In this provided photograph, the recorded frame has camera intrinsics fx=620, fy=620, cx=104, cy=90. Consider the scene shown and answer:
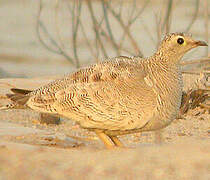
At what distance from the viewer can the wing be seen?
4539 mm

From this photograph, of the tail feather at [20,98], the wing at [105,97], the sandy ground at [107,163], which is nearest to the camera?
the sandy ground at [107,163]

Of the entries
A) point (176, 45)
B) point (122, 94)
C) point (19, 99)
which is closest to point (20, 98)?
point (19, 99)

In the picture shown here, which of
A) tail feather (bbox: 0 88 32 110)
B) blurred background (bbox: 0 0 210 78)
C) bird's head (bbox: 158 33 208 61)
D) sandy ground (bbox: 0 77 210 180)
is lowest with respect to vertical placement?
sandy ground (bbox: 0 77 210 180)

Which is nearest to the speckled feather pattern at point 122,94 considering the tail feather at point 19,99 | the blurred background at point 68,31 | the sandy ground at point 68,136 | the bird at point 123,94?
the bird at point 123,94

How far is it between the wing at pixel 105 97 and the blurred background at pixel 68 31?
18.9ft

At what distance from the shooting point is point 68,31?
11062 millimetres

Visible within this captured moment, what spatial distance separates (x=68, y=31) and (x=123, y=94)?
21.7 ft

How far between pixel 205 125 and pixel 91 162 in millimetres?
3379

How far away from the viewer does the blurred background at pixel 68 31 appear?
1077 cm

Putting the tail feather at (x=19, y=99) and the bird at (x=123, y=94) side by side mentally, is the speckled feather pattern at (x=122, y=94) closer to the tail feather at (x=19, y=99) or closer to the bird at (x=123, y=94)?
the bird at (x=123, y=94)

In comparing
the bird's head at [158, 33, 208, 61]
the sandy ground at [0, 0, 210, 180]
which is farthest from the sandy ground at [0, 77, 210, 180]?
the bird's head at [158, 33, 208, 61]

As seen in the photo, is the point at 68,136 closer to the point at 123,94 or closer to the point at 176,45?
the point at 123,94

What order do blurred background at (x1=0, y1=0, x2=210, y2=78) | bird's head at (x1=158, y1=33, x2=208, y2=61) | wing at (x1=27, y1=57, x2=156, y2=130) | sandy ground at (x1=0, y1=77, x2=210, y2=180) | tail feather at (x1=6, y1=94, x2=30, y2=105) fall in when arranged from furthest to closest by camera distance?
blurred background at (x1=0, y1=0, x2=210, y2=78)
tail feather at (x1=6, y1=94, x2=30, y2=105)
bird's head at (x1=158, y1=33, x2=208, y2=61)
wing at (x1=27, y1=57, x2=156, y2=130)
sandy ground at (x1=0, y1=77, x2=210, y2=180)

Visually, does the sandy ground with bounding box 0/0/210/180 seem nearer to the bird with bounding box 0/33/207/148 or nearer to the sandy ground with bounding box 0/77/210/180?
the sandy ground with bounding box 0/77/210/180
